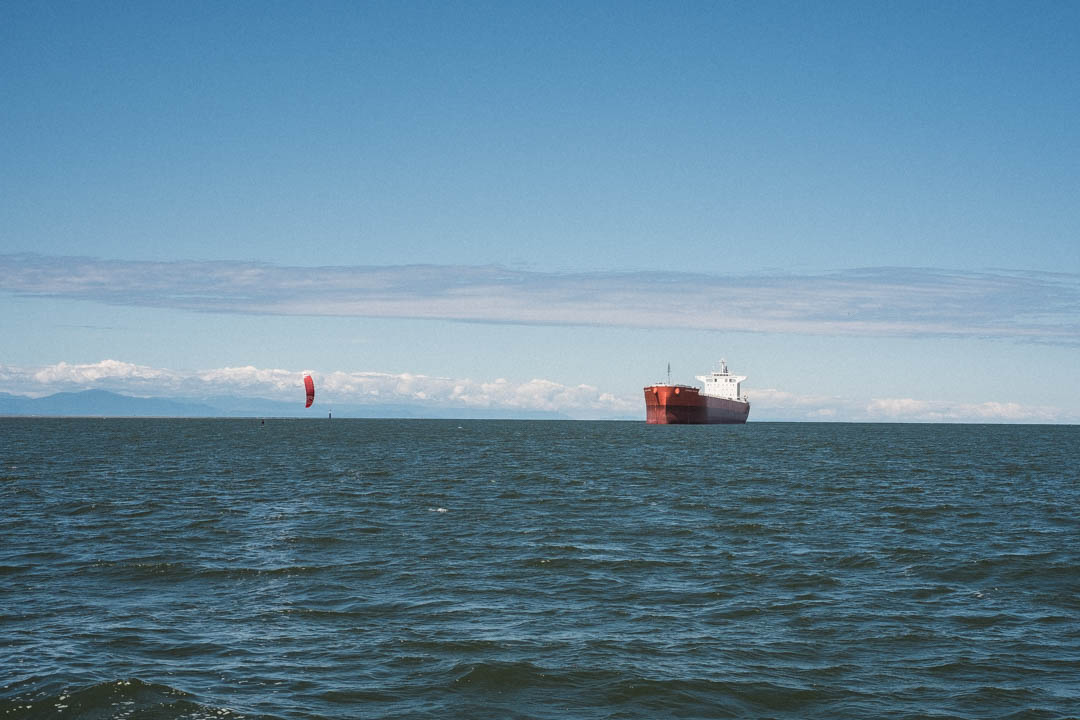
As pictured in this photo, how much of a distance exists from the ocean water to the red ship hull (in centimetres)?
11376

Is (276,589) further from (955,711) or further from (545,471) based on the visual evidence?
(545,471)

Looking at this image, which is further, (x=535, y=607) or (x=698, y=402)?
(x=698, y=402)

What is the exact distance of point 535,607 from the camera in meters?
16.5

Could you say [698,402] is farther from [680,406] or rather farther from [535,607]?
[535,607]

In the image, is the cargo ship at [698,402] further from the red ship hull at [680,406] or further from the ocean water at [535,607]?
the ocean water at [535,607]

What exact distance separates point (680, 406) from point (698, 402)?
12.4 feet

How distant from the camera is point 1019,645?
14344mm

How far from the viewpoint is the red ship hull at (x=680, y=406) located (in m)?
149

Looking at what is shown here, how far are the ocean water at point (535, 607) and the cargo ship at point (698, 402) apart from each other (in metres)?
114

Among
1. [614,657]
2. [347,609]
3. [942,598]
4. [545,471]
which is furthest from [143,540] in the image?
[545,471]

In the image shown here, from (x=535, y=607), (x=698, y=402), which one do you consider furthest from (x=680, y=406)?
(x=535, y=607)

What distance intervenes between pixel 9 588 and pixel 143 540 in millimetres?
5959

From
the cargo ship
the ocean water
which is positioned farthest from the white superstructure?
the ocean water

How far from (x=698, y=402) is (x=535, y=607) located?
5452 inches
